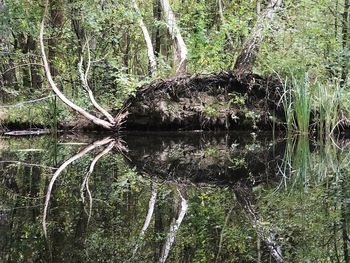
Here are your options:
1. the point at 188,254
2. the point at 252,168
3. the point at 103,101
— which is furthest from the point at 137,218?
the point at 103,101

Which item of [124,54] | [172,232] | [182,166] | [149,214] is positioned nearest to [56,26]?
[124,54]

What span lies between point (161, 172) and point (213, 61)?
6.44 meters

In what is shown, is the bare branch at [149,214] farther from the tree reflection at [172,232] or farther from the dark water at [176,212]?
the tree reflection at [172,232]

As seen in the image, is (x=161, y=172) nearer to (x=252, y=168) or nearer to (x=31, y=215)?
(x=252, y=168)

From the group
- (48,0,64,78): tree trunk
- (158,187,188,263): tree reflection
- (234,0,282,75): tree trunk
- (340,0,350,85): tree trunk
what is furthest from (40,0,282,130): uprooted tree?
(158,187,188,263): tree reflection

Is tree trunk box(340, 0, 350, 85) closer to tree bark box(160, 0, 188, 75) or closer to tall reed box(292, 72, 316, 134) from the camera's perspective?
tall reed box(292, 72, 316, 134)

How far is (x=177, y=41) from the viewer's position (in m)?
8.85

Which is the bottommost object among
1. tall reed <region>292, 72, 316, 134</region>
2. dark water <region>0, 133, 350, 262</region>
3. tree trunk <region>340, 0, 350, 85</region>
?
dark water <region>0, 133, 350, 262</region>

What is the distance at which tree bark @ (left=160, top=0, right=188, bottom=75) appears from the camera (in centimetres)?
820

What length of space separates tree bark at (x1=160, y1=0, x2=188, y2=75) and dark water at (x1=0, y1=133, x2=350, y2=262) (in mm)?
5107

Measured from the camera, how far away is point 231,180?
2.68 metres

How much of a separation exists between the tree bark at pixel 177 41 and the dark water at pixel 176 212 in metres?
5.11

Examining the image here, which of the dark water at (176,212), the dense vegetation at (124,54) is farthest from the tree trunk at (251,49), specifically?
the dark water at (176,212)

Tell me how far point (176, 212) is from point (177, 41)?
7.59m
